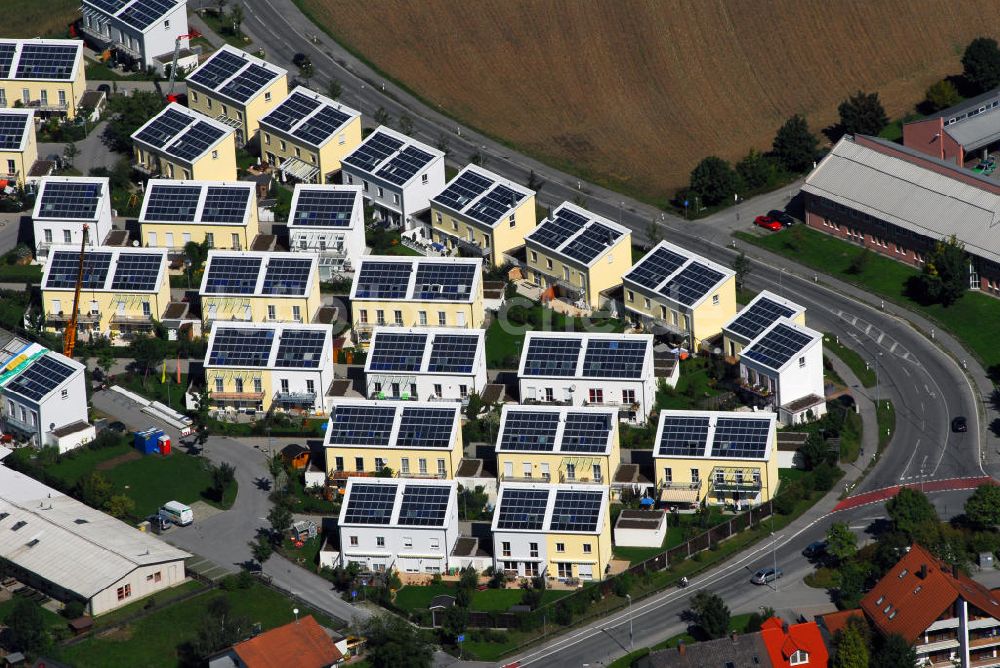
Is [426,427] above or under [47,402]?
under

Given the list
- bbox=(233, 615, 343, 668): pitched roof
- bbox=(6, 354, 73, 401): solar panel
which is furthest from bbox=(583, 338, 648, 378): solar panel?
bbox=(6, 354, 73, 401): solar panel

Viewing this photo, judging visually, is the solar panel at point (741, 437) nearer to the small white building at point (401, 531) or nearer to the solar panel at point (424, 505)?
the small white building at point (401, 531)

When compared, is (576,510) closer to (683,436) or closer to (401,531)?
(683,436)

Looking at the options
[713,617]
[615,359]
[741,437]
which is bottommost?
[713,617]

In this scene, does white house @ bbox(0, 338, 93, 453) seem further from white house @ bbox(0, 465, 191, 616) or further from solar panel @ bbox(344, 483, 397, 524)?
solar panel @ bbox(344, 483, 397, 524)

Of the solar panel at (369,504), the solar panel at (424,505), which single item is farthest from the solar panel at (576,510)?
the solar panel at (369,504)

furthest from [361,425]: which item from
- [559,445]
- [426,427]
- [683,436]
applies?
[683,436]

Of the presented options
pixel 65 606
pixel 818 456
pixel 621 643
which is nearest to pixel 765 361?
pixel 818 456
